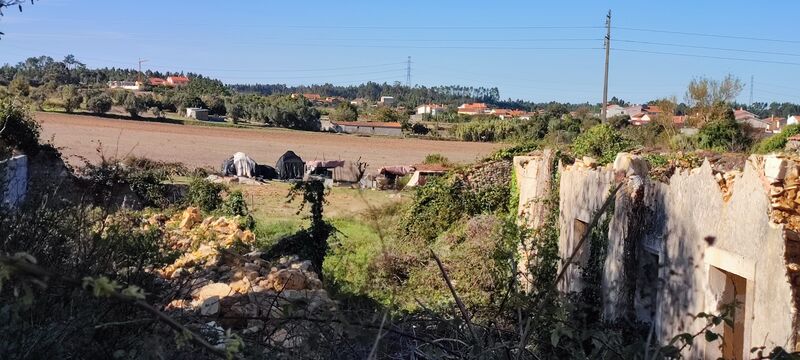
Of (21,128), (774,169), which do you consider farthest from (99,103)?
(774,169)

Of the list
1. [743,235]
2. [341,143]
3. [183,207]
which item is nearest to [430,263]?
[743,235]

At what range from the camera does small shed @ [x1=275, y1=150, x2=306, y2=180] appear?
38500 millimetres

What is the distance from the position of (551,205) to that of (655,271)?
4488 millimetres

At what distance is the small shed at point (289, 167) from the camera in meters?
38.5

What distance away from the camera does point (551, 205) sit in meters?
12.6

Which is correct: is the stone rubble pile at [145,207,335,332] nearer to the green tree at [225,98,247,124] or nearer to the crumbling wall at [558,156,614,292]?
the crumbling wall at [558,156,614,292]

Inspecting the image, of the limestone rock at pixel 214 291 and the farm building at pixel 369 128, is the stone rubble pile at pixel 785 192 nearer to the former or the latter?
the limestone rock at pixel 214 291

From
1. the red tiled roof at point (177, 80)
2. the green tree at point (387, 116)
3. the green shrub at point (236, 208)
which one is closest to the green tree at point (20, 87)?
the green shrub at point (236, 208)

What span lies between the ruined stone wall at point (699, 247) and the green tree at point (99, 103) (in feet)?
215

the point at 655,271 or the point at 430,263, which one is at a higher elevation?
the point at 655,271

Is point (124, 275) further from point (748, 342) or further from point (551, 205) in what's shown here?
point (551, 205)

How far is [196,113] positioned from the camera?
83.2m

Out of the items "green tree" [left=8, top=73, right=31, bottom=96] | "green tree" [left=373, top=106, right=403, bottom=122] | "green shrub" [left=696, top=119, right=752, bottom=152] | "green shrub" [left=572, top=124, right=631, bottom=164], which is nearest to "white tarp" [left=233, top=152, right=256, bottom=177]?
"green tree" [left=8, top=73, right=31, bottom=96]

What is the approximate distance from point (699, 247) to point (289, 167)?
1322 inches
